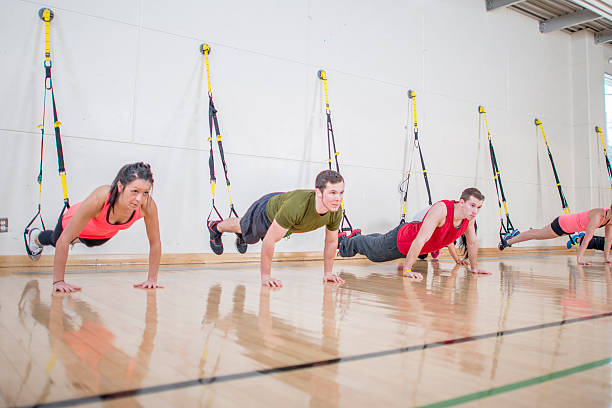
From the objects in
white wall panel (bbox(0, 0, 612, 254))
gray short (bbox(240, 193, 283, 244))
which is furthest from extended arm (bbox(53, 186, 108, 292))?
white wall panel (bbox(0, 0, 612, 254))

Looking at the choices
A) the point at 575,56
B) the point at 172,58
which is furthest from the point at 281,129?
the point at 575,56

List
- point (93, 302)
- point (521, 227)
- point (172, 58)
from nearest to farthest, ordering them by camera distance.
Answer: point (93, 302)
point (172, 58)
point (521, 227)

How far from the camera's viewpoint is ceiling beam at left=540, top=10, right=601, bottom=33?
8.35 meters

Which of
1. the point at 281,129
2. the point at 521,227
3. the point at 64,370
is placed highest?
the point at 281,129

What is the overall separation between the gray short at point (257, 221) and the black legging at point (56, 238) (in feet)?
3.31

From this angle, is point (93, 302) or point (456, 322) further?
point (93, 302)

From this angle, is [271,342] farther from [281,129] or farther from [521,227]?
[521,227]

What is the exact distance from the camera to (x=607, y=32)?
9625 mm

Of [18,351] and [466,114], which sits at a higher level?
[466,114]

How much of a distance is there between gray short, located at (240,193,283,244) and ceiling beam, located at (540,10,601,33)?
7415 mm

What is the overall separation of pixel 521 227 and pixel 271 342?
24.7ft

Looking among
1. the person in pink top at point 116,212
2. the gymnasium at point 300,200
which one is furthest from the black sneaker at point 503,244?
the person in pink top at point 116,212

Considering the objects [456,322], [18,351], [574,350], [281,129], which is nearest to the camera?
[18,351]

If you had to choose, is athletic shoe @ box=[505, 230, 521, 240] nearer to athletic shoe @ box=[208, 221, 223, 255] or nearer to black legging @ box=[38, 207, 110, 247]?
athletic shoe @ box=[208, 221, 223, 255]
